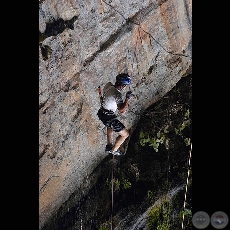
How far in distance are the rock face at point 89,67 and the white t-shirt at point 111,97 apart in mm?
71

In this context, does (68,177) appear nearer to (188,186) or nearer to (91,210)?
(91,210)

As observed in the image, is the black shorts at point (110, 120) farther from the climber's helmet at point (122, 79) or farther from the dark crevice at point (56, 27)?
the dark crevice at point (56, 27)

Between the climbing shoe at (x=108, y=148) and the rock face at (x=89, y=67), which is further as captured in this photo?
the climbing shoe at (x=108, y=148)

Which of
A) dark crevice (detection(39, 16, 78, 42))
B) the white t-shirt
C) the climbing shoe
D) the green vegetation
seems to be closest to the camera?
dark crevice (detection(39, 16, 78, 42))

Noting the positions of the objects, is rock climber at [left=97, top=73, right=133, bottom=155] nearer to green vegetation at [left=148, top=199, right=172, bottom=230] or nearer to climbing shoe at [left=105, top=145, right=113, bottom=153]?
climbing shoe at [left=105, top=145, right=113, bottom=153]

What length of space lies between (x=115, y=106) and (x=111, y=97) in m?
0.09

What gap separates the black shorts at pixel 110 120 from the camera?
14.0 ft

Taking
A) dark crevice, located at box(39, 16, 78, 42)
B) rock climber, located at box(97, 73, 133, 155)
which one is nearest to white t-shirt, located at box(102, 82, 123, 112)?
rock climber, located at box(97, 73, 133, 155)

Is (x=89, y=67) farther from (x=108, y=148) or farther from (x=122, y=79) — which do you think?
(x=108, y=148)

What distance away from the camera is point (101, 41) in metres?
4.20

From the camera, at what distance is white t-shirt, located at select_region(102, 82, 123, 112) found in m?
4.19

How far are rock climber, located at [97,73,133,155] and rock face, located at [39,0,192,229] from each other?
6 cm

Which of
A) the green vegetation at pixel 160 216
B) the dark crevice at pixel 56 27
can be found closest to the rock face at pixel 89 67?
the dark crevice at pixel 56 27
